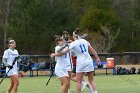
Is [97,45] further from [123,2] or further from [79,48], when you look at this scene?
[79,48]

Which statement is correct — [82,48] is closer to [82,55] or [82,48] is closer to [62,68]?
[82,55]

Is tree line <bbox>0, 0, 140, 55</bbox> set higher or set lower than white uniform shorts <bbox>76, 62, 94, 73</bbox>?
higher

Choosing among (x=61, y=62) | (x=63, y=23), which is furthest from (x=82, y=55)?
(x=63, y=23)

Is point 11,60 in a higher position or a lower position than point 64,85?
higher

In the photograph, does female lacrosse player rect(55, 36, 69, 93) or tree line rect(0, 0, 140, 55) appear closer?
female lacrosse player rect(55, 36, 69, 93)

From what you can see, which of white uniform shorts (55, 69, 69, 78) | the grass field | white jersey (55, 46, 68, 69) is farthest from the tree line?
white uniform shorts (55, 69, 69, 78)

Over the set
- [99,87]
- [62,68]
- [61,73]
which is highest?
[62,68]

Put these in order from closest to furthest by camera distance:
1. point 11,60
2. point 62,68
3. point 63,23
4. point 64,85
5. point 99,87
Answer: point 64,85, point 62,68, point 11,60, point 99,87, point 63,23

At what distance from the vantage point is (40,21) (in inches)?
2413

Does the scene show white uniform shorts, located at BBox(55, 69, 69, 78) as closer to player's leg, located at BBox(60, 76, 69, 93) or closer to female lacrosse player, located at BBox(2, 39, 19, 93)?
player's leg, located at BBox(60, 76, 69, 93)

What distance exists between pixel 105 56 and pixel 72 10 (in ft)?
88.4

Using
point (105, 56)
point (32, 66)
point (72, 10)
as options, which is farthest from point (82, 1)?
point (32, 66)

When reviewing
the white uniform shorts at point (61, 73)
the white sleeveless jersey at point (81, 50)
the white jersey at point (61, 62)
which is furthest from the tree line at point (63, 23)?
the white sleeveless jersey at point (81, 50)

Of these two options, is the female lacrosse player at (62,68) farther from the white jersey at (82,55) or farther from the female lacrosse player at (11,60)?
the female lacrosse player at (11,60)
